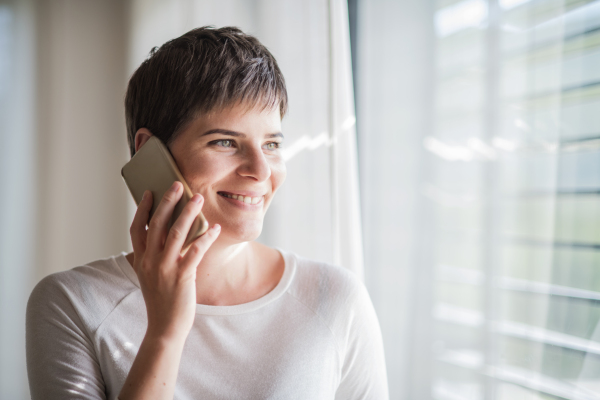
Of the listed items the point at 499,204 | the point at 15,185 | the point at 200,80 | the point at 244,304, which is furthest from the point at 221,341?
the point at 15,185

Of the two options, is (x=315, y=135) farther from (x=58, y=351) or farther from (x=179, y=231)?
(x=58, y=351)

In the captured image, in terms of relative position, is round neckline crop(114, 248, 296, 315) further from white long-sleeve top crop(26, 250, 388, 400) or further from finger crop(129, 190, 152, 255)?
finger crop(129, 190, 152, 255)

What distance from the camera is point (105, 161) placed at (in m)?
2.32

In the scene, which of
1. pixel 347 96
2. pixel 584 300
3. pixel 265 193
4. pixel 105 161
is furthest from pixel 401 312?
pixel 105 161

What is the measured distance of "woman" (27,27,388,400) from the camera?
0.87 m

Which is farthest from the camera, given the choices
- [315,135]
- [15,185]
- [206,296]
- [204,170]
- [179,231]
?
[15,185]

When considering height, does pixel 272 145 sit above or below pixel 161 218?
above

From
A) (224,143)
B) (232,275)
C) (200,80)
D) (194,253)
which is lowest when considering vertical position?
(232,275)

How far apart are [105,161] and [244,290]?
1.61 metres

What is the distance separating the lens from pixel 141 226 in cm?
92

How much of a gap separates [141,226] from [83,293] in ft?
0.84

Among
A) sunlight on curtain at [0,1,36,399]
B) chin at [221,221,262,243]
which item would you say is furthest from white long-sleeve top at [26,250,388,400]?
sunlight on curtain at [0,1,36,399]

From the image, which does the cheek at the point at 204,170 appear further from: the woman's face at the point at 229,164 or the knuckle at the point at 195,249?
the knuckle at the point at 195,249

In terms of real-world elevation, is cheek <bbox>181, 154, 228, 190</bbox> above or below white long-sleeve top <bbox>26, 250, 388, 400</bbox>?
above
